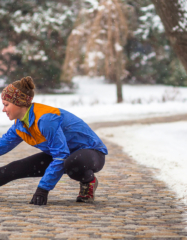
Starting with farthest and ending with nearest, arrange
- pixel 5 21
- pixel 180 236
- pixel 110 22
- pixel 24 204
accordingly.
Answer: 1. pixel 5 21
2. pixel 110 22
3. pixel 24 204
4. pixel 180 236

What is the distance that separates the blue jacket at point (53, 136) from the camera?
12.0ft

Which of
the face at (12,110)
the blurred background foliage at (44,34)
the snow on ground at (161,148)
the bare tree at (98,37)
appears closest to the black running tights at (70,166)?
the face at (12,110)

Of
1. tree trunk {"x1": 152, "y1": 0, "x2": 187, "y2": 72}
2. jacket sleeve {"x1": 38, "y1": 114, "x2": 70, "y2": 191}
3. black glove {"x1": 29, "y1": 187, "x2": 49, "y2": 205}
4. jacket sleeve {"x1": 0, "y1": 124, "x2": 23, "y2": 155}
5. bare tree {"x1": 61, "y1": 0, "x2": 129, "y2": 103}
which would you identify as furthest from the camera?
bare tree {"x1": 61, "y1": 0, "x2": 129, "y2": 103}

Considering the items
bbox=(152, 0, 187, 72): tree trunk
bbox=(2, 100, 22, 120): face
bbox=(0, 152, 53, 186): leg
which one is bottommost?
bbox=(0, 152, 53, 186): leg

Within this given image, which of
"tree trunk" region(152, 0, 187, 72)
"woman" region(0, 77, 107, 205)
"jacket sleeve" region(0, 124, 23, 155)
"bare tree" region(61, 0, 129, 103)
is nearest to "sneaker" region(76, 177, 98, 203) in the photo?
"woman" region(0, 77, 107, 205)

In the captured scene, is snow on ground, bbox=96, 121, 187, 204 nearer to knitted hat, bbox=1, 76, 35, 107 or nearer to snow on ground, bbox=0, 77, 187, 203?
snow on ground, bbox=0, 77, 187, 203

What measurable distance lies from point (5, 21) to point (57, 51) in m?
3.94

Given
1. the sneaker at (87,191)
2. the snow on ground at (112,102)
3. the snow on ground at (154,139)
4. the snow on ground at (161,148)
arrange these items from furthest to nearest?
the snow on ground at (112,102)
the snow on ground at (154,139)
the snow on ground at (161,148)
the sneaker at (87,191)

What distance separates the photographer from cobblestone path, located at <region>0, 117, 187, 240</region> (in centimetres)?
314

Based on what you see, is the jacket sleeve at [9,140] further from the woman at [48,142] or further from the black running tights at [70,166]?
the black running tights at [70,166]

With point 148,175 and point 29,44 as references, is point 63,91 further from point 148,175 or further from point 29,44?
point 148,175

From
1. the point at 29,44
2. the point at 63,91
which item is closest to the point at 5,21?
the point at 29,44

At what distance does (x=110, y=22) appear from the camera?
69.5 feet

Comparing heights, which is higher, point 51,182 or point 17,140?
point 17,140
